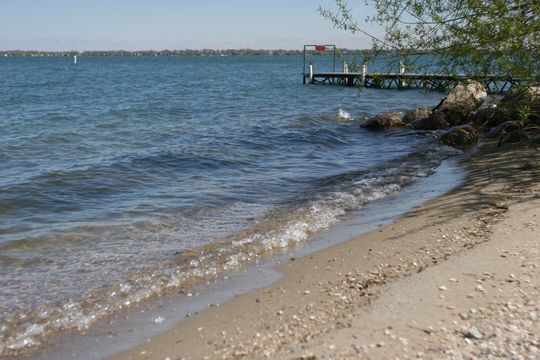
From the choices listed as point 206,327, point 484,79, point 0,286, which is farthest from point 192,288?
point 484,79

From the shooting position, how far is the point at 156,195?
35.0ft

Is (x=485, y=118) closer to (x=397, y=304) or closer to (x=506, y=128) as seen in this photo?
(x=506, y=128)

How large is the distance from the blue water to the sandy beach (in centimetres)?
111

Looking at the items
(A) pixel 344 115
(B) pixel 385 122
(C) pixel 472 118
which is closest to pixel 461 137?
(C) pixel 472 118

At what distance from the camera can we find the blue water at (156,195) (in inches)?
242

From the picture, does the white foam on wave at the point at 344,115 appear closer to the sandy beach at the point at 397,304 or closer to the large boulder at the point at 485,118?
the large boulder at the point at 485,118

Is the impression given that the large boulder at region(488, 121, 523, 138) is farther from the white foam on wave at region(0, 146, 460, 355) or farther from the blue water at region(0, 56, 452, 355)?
the white foam on wave at region(0, 146, 460, 355)

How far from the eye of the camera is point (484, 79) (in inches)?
372

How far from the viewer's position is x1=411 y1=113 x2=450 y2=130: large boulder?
18.5 metres

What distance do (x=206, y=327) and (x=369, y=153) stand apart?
11417mm

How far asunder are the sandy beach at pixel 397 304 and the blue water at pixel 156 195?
3.63 ft

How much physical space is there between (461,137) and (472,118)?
156 inches

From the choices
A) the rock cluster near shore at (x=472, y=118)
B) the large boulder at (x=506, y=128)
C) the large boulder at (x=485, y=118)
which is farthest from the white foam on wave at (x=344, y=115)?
the large boulder at (x=506, y=128)

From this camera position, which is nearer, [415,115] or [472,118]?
[472,118]
